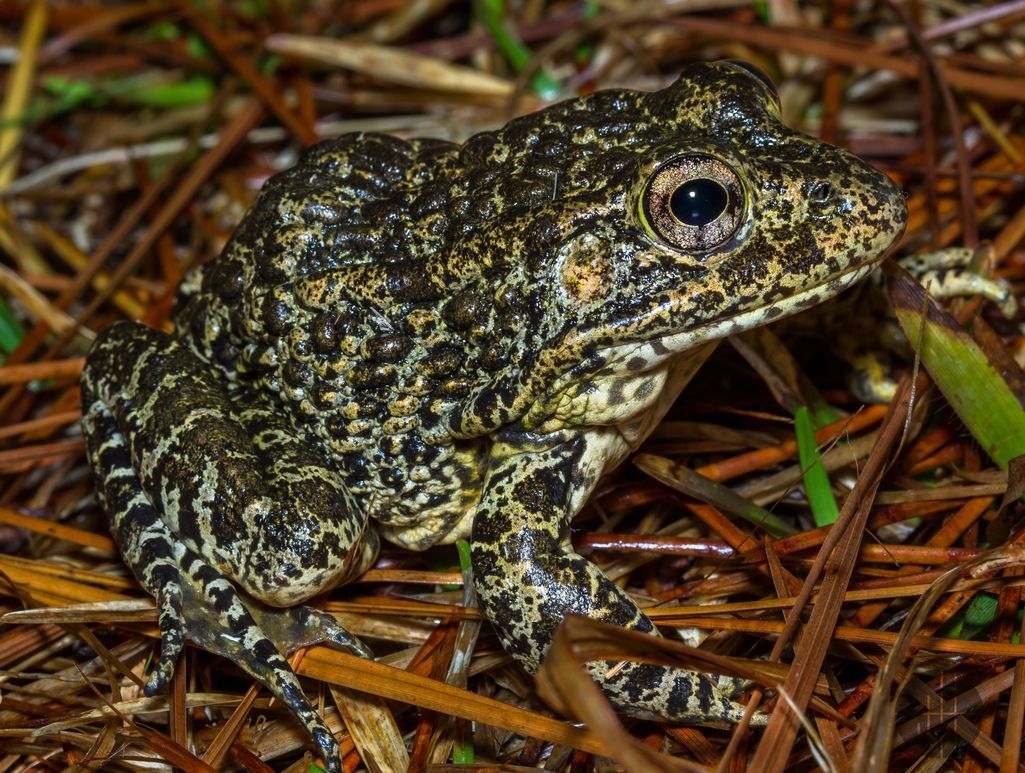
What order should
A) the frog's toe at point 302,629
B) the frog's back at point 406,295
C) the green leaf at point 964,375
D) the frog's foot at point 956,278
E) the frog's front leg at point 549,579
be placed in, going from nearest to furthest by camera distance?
the frog's front leg at point 549,579
the frog's back at point 406,295
the green leaf at point 964,375
the frog's toe at point 302,629
the frog's foot at point 956,278

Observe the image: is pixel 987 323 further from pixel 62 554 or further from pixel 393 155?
pixel 62 554

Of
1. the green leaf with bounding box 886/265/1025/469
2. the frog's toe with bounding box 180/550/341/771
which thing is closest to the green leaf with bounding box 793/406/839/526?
the green leaf with bounding box 886/265/1025/469

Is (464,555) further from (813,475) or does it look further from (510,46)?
(510,46)

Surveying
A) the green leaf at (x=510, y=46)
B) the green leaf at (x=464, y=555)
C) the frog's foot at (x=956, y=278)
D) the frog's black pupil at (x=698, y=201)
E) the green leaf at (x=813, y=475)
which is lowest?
the green leaf at (x=464, y=555)

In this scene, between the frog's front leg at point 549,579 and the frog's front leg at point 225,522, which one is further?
the frog's front leg at point 225,522

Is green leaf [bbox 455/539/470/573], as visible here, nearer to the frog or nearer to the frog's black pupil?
the frog

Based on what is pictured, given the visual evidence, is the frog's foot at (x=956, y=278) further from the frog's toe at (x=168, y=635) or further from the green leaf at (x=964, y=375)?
the frog's toe at (x=168, y=635)

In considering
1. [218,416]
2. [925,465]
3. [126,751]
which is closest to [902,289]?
[925,465]

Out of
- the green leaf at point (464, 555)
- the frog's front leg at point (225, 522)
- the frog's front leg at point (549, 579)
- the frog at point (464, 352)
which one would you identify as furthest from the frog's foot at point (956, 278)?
the frog's front leg at point (225, 522)

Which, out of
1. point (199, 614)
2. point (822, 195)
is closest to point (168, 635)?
point (199, 614)
